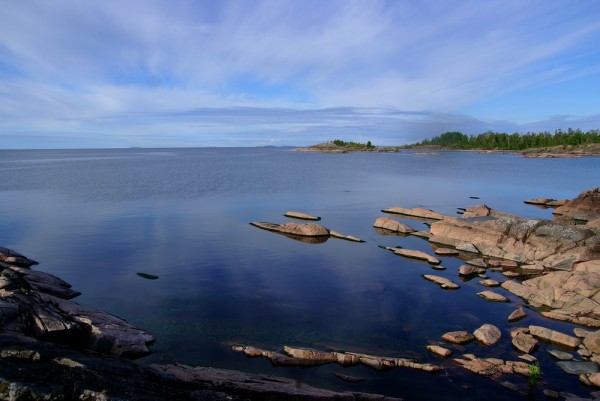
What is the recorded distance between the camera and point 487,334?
20.9 metres

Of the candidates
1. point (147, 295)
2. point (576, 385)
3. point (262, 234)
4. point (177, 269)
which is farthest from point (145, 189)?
point (576, 385)

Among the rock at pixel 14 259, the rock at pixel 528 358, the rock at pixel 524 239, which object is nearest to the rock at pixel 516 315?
the rock at pixel 528 358

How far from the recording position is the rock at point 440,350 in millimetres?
19219

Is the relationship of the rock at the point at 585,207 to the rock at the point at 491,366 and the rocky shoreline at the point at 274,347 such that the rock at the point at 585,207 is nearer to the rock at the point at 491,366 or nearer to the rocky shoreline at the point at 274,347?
the rocky shoreline at the point at 274,347

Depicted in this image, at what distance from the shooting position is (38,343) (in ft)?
43.4

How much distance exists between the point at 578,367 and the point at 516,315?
5.75 m

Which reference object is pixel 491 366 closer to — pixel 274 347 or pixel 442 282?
pixel 274 347

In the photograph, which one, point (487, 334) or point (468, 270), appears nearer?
point (487, 334)

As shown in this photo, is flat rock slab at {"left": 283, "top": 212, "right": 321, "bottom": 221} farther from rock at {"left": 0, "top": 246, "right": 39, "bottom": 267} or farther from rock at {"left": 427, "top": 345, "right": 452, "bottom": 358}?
rock at {"left": 427, "top": 345, "right": 452, "bottom": 358}

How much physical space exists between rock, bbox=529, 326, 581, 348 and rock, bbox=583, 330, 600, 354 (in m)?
0.40

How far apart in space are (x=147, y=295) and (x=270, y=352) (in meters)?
11.2

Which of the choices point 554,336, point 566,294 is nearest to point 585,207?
point 566,294

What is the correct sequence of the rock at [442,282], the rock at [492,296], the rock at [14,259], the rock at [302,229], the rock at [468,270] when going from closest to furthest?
1. the rock at [492,296]
2. the rock at [442,282]
3. the rock at [14,259]
4. the rock at [468,270]
5. the rock at [302,229]

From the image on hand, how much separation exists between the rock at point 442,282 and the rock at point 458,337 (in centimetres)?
787
